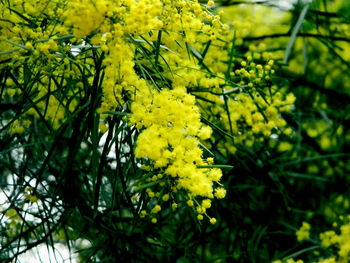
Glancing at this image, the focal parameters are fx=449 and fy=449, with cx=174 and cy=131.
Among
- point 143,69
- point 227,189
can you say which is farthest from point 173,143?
point 227,189

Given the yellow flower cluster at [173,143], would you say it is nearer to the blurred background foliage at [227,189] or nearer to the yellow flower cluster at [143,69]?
the yellow flower cluster at [143,69]

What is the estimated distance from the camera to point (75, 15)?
112cm

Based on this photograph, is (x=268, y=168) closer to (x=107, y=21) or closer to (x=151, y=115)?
(x=151, y=115)

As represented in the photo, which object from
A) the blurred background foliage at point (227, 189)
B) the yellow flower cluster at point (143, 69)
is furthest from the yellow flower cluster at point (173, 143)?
the blurred background foliage at point (227, 189)

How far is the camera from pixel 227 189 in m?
2.11

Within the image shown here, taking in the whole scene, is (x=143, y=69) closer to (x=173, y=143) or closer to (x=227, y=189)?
(x=173, y=143)

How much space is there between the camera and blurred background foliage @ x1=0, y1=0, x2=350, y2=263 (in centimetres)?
181

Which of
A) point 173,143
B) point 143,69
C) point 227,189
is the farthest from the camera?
point 227,189

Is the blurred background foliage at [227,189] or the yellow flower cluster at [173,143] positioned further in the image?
the blurred background foliage at [227,189]

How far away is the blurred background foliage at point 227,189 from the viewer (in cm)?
181

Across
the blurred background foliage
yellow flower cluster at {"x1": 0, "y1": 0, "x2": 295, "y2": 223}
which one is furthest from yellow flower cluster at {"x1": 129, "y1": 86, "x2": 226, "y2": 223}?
the blurred background foliage

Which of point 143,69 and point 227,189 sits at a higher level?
point 143,69

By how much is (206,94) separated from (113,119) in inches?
22.6

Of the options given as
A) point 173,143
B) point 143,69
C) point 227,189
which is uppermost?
point 143,69
